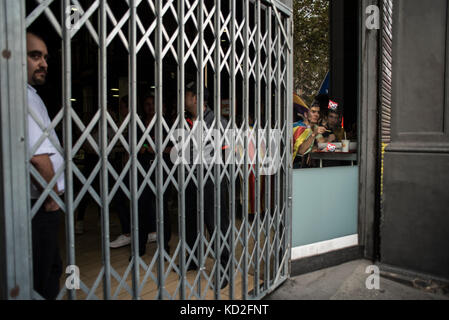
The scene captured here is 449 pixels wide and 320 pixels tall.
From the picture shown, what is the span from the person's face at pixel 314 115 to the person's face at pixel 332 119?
20 centimetres

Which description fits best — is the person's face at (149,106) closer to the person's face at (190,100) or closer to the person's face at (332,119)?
the person's face at (190,100)

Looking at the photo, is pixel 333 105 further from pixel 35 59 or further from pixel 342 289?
pixel 35 59

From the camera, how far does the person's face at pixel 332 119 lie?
13.9 feet

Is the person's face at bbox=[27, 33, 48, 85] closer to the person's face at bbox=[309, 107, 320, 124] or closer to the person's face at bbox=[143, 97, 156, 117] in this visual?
the person's face at bbox=[143, 97, 156, 117]

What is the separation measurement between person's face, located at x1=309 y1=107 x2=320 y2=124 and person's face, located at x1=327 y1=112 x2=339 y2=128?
0.20 m

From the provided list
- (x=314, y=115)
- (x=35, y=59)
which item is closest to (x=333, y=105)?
(x=314, y=115)

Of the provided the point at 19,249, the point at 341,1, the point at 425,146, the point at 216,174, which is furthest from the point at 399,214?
the point at 19,249

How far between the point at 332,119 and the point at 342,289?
2.00 m

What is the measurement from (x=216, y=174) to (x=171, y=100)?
1806 millimetres

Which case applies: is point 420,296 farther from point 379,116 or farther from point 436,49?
point 436,49

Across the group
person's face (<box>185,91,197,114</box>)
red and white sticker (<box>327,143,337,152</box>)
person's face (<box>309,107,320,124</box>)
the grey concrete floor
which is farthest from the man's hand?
red and white sticker (<box>327,143,337,152</box>)

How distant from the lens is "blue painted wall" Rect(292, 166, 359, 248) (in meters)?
3.75

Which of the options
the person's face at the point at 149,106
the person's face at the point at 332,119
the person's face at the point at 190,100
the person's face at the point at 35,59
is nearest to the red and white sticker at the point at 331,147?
the person's face at the point at 332,119
